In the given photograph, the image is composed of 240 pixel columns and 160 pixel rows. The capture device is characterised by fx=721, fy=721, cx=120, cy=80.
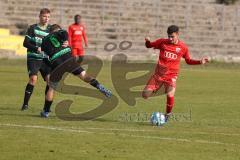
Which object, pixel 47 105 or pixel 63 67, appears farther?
pixel 63 67

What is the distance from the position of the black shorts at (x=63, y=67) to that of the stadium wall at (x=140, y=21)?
24147mm

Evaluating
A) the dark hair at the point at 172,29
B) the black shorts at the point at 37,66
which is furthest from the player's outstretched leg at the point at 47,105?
the dark hair at the point at 172,29

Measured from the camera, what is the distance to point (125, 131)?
13.7m

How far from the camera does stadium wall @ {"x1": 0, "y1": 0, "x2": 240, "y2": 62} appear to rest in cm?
4297

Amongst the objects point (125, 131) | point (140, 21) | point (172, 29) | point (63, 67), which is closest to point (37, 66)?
point (63, 67)

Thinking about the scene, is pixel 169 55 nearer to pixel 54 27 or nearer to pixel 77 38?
pixel 54 27

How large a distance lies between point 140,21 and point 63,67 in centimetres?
3048

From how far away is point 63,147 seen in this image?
11539mm

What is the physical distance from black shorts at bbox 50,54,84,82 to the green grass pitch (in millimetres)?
909

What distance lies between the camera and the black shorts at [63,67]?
15.8 m

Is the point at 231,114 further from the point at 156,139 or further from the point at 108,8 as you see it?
the point at 108,8

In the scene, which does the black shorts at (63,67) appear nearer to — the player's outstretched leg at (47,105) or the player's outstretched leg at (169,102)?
the player's outstretched leg at (47,105)

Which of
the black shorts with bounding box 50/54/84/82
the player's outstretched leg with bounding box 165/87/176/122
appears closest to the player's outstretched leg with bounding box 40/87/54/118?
the black shorts with bounding box 50/54/84/82

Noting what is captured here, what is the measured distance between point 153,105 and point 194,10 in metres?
29.9
